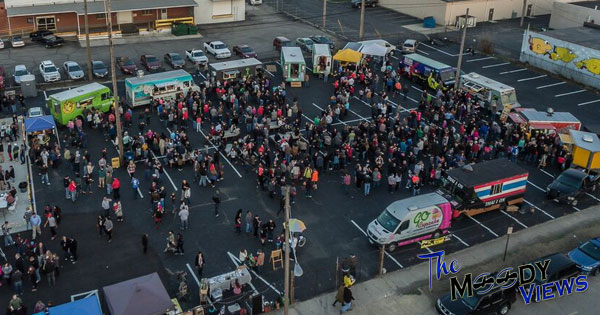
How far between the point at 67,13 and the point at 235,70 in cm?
2186

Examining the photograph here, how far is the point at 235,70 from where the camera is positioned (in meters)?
45.9

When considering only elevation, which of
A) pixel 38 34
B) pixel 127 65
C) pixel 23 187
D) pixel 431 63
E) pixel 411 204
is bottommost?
pixel 23 187

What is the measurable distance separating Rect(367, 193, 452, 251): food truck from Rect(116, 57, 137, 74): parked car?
1109 inches

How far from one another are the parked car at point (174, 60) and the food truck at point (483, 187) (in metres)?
27.3

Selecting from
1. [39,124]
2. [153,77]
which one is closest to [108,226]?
[39,124]

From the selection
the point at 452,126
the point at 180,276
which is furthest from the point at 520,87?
the point at 180,276

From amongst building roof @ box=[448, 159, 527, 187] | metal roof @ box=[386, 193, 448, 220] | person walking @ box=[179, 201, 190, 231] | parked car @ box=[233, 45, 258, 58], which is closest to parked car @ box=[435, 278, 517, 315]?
metal roof @ box=[386, 193, 448, 220]

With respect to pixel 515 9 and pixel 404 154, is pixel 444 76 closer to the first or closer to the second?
pixel 404 154

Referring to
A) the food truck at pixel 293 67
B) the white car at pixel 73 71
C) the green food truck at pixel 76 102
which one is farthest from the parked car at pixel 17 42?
the food truck at pixel 293 67

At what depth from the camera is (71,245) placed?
25.2 m

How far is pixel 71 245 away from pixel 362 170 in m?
15.1

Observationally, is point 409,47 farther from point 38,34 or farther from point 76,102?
point 38,34

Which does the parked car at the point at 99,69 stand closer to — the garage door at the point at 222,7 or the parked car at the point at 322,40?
the garage door at the point at 222,7

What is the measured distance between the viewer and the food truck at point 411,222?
87.6 feet
